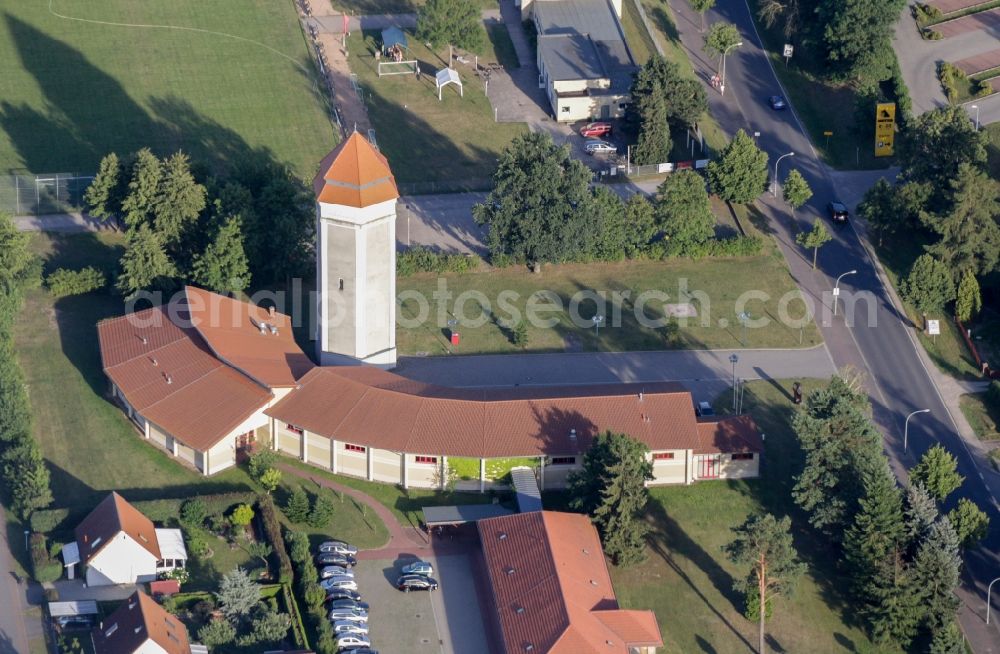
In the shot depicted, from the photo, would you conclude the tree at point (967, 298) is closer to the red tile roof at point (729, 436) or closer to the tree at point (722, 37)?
the red tile roof at point (729, 436)

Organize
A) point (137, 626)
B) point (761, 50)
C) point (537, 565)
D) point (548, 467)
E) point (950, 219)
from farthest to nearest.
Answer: point (761, 50) < point (950, 219) < point (548, 467) < point (537, 565) < point (137, 626)

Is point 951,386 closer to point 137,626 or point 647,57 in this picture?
point 647,57

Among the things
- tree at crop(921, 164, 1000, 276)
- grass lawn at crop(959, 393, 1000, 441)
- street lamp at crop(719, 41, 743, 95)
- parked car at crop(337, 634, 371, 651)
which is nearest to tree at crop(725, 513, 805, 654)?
→ parked car at crop(337, 634, 371, 651)

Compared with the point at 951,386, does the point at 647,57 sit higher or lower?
higher

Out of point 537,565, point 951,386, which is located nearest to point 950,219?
point 951,386

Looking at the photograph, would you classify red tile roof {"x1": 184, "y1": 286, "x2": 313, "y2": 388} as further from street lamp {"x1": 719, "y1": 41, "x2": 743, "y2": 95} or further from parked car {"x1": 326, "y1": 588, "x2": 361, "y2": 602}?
street lamp {"x1": 719, "y1": 41, "x2": 743, "y2": 95}

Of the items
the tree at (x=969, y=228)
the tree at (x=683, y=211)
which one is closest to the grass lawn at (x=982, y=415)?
the tree at (x=969, y=228)

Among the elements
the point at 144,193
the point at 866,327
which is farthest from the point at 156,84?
the point at 866,327
